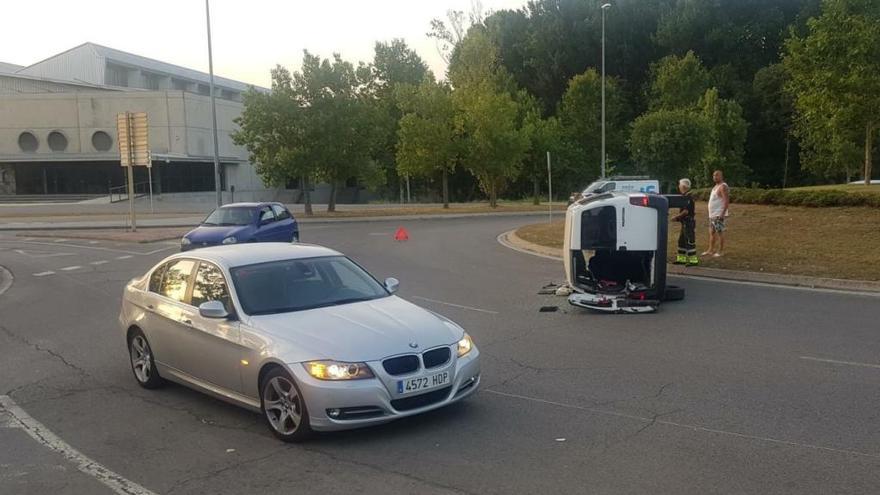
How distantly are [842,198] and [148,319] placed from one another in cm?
1939

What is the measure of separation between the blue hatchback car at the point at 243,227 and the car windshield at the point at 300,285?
36.7ft

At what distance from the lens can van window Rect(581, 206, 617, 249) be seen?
1142cm

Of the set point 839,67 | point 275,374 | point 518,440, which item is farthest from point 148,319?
point 839,67

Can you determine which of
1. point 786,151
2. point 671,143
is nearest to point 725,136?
point 671,143

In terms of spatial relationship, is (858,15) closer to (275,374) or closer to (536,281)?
(536,281)

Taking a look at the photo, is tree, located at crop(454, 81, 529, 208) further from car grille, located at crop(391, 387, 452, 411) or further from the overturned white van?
car grille, located at crop(391, 387, 452, 411)

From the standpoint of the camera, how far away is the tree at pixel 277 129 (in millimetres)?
39156

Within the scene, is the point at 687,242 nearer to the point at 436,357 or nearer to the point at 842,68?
the point at 436,357

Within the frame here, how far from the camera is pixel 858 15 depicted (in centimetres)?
2911

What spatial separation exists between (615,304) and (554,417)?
202 inches

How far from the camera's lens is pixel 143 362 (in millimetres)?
7547

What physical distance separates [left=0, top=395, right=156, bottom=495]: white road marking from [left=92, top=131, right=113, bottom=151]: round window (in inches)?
2147

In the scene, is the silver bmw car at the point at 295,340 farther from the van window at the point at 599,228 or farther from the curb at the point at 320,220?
the curb at the point at 320,220

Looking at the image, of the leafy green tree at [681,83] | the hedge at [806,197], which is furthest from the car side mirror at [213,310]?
the leafy green tree at [681,83]
